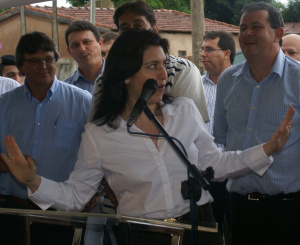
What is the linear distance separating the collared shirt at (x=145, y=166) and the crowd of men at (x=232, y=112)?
0.44m

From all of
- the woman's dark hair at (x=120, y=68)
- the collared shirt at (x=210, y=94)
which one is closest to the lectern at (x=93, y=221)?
the woman's dark hair at (x=120, y=68)

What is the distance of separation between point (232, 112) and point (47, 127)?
1.32m

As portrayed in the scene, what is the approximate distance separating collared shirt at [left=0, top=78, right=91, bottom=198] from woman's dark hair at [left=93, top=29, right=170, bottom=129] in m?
0.60

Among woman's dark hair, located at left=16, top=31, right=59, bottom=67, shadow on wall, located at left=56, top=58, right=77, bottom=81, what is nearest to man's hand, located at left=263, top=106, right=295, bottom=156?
woman's dark hair, located at left=16, top=31, right=59, bottom=67

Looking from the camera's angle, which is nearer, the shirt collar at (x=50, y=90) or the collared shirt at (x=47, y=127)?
the collared shirt at (x=47, y=127)

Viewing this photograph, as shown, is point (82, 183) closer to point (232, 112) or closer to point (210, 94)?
point (232, 112)

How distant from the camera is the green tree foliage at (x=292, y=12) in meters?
40.3

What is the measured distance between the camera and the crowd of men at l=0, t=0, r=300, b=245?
10.8ft

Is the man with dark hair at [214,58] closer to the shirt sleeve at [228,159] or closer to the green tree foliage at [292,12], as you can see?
the shirt sleeve at [228,159]

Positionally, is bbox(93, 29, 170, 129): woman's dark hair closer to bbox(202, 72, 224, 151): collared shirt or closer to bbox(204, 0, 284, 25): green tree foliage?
bbox(202, 72, 224, 151): collared shirt

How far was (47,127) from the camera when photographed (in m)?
3.49

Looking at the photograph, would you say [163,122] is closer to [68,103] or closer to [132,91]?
[132,91]

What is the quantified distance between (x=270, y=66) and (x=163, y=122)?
106 centimetres

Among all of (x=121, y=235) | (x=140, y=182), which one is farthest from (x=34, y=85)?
(x=121, y=235)
